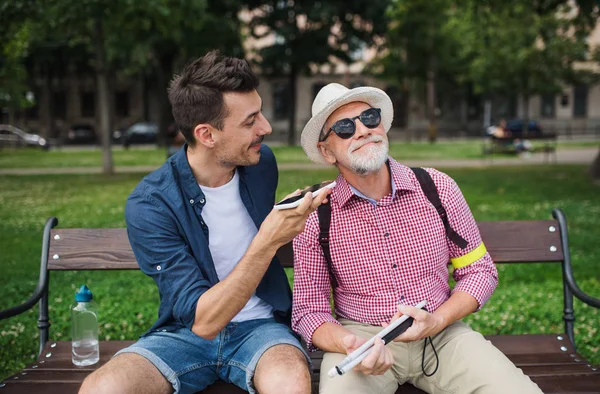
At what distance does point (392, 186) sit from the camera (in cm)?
312

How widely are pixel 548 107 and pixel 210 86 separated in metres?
52.6

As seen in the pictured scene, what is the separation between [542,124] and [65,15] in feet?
136

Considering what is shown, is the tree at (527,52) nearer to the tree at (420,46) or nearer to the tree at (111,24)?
the tree at (420,46)

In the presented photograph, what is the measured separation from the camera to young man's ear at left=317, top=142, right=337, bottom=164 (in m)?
3.23

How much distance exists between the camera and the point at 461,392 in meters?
2.88

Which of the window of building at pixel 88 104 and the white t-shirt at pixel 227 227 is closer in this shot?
the white t-shirt at pixel 227 227

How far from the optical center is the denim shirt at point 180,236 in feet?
9.51

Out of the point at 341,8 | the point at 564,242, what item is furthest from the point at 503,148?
the point at 564,242

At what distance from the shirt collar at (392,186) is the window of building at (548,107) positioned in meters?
51.5

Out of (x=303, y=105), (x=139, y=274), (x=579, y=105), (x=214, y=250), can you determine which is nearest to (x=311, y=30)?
(x=303, y=105)

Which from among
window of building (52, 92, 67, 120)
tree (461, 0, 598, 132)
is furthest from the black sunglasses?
window of building (52, 92, 67, 120)

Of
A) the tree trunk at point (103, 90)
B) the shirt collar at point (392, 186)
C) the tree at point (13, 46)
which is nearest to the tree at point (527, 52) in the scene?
the tree trunk at point (103, 90)

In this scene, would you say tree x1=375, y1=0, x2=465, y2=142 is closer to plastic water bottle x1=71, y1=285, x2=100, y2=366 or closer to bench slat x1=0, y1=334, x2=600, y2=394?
bench slat x1=0, y1=334, x2=600, y2=394

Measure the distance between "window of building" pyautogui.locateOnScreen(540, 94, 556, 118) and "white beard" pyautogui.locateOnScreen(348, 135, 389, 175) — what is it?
169 ft
